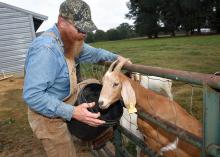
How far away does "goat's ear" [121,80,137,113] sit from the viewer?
11.8 ft

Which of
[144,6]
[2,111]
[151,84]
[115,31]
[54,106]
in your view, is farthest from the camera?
[115,31]

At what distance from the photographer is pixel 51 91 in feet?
11.0

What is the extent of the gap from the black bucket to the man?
9 centimetres

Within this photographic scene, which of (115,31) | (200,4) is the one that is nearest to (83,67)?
(200,4)

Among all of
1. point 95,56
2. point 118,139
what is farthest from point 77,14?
point 118,139

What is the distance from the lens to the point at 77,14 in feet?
10.3

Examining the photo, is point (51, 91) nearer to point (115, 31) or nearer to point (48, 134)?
point (48, 134)

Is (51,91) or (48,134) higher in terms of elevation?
(51,91)

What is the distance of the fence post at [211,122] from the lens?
2342 mm

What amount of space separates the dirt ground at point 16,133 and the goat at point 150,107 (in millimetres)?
3030

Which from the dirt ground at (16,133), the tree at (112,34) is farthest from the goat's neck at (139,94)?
the tree at (112,34)

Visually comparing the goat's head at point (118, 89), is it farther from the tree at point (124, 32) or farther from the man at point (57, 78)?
the tree at point (124, 32)

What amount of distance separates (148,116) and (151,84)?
1973 millimetres

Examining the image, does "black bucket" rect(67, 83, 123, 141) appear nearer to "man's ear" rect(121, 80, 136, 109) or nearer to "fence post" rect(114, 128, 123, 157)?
"man's ear" rect(121, 80, 136, 109)
